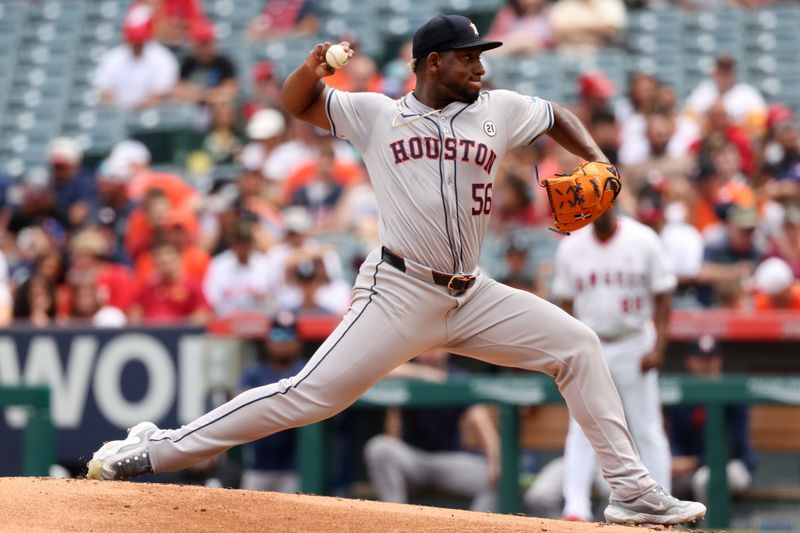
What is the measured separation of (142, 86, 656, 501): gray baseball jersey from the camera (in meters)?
5.10

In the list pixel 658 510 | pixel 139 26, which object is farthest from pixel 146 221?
pixel 658 510

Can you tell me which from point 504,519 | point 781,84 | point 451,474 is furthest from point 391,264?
point 781,84

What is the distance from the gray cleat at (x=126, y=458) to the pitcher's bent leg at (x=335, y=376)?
0.82 ft

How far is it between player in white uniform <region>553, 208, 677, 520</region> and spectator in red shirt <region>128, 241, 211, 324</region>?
122 inches

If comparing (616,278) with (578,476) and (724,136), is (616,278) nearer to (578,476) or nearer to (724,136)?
(578,476)

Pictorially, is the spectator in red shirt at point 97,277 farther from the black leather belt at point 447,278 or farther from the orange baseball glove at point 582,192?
the orange baseball glove at point 582,192

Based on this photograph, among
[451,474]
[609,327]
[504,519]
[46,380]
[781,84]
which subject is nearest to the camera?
[504,519]

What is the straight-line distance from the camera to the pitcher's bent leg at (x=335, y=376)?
200 inches

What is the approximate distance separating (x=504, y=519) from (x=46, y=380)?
16.3ft

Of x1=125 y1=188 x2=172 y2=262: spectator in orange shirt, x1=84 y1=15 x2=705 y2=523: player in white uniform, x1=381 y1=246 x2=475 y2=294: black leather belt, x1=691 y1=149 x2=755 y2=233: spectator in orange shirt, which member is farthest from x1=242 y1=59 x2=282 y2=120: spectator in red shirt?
x1=381 y1=246 x2=475 y2=294: black leather belt

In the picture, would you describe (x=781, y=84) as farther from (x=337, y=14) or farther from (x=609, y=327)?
(x=609, y=327)

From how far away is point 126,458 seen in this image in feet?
17.7

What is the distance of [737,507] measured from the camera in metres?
8.17

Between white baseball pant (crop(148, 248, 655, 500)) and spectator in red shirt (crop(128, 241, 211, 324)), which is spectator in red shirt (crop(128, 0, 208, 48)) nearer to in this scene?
spectator in red shirt (crop(128, 241, 211, 324))
